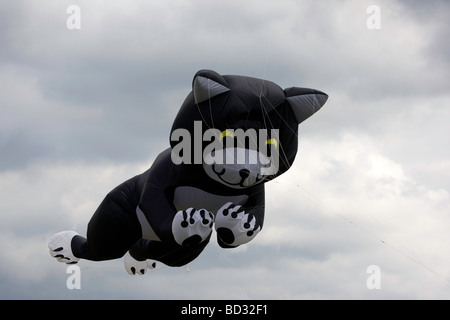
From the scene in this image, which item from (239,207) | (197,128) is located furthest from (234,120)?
(239,207)

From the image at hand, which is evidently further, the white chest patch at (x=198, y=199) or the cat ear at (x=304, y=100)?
the white chest patch at (x=198, y=199)

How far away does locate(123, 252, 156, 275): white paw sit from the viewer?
10828 millimetres

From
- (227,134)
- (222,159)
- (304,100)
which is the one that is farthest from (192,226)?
(304,100)

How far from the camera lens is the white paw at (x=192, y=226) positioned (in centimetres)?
850

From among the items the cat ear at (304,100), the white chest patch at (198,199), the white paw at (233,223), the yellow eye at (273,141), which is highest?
the cat ear at (304,100)

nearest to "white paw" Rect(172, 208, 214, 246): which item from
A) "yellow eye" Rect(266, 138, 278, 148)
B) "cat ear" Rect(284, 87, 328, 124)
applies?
"yellow eye" Rect(266, 138, 278, 148)

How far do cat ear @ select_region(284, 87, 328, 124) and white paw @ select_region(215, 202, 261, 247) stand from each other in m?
1.23

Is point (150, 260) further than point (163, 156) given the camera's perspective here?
Yes

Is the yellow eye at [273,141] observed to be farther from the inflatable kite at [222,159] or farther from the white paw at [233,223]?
the white paw at [233,223]

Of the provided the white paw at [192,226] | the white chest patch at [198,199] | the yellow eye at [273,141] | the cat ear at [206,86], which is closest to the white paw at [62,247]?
the white chest patch at [198,199]

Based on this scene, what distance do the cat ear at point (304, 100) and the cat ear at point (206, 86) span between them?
0.78 m

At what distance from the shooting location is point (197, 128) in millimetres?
8656
